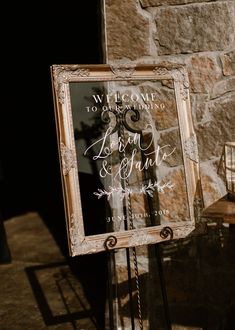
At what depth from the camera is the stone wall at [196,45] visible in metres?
1.96

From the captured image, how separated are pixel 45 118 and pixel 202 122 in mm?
3636

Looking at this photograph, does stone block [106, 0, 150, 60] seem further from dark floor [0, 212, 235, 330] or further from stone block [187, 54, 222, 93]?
dark floor [0, 212, 235, 330]

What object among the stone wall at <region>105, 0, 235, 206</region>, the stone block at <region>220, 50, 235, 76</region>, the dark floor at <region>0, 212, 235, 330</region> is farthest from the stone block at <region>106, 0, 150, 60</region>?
the dark floor at <region>0, 212, 235, 330</region>

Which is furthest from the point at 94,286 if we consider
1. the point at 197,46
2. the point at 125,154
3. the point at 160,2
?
the point at 160,2

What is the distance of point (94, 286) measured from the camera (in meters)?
2.90

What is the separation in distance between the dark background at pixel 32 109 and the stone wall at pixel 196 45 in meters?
2.38

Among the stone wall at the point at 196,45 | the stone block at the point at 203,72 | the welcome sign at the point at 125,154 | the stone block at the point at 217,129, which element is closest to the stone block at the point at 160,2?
the stone wall at the point at 196,45

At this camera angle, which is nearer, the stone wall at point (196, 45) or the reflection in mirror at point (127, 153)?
the reflection in mirror at point (127, 153)

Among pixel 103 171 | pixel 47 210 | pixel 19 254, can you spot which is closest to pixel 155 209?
pixel 103 171

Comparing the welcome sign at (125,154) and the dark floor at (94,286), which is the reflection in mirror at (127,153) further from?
the dark floor at (94,286)

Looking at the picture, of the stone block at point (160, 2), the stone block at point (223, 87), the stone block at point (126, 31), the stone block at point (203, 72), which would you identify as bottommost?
the stone block at point (223, 87)

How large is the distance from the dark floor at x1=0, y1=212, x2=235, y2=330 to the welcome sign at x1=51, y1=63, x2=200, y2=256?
36 centimetres

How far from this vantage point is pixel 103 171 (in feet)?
5.67

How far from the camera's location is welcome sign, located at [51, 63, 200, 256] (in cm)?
166
